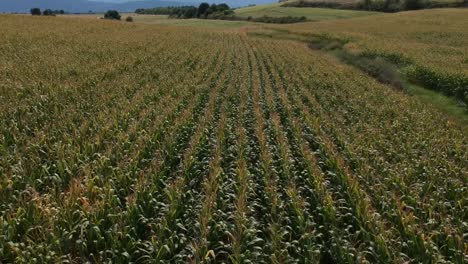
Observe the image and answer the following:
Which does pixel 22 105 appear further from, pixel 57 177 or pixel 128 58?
pixel 128 58

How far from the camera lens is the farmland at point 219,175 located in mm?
6387

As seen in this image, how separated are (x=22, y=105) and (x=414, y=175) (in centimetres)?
1053

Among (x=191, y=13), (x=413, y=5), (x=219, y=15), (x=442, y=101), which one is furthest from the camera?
(x=191, y=13)

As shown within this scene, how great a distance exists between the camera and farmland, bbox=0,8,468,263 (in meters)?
6.39

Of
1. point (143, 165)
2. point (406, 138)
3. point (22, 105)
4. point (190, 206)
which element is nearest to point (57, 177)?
point (143, 165)

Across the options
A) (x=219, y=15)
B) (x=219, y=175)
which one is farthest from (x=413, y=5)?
(x=219, y=175)

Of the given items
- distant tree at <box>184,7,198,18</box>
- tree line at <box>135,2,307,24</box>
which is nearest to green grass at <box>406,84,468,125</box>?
tree line at <box>135,2,307,24</box>

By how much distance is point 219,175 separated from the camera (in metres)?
8.62

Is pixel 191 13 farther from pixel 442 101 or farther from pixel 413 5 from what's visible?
pixel 442 101

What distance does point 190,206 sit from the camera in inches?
296

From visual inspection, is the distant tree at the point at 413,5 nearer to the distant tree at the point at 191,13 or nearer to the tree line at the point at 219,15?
the tree line at the point at 219,15

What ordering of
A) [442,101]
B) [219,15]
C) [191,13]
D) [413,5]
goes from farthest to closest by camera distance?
[191,13] < [219,15] < [413,5] < [442,101]

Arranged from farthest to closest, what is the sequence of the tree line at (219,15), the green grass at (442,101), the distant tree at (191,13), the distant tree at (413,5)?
the distant tree at (191,13)
the distant tree at (413,5)
the tree line at (219,15)
the green grass at (442,101)

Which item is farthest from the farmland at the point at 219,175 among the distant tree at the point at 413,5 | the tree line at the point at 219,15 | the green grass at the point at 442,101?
Result: the distant tree at the point at 413,5
